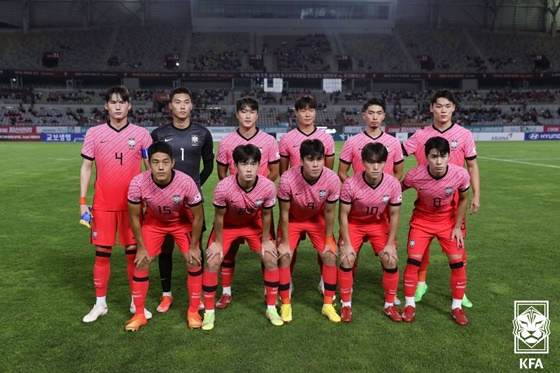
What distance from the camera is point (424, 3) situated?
5819cm

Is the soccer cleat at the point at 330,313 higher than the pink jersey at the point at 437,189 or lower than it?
lower

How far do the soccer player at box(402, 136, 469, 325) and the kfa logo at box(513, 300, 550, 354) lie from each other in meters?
0.53

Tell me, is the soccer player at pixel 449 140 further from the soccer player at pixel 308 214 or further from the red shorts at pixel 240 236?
the red shorts at pixel 240 236

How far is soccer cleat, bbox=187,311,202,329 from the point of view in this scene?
4.52 meters

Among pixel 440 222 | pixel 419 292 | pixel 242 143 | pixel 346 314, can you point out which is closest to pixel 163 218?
pixel 242 143

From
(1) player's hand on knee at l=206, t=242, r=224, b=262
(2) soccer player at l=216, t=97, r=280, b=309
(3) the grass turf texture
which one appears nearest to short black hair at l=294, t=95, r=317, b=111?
(2) soccer player at l=216, t=97, r=280, b=309

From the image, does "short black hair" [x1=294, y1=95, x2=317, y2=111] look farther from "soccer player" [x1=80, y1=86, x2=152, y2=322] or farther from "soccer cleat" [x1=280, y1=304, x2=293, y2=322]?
"soccer cleat" [x1=280, y1=304, x2=293, y2=322]

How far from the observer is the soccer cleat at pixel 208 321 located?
4.49 m

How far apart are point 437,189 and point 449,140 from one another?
812mm

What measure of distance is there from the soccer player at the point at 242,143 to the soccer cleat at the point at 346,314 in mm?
1311

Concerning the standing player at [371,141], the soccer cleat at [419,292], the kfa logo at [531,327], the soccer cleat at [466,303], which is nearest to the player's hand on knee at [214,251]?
the standing player at [371,141]

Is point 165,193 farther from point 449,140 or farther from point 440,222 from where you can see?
point 449,140

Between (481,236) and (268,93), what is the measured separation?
138ft

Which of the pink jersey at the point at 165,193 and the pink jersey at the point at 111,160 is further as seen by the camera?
the pink jersey at the point at 111,160
